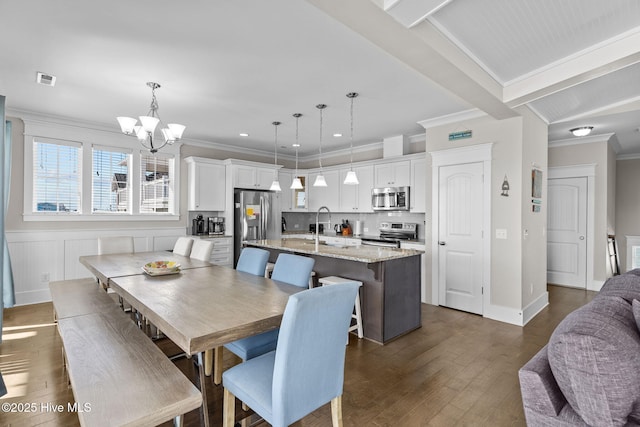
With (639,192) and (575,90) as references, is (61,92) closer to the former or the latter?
(575,90)

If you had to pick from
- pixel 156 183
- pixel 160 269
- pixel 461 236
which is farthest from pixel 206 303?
pixel 156 183

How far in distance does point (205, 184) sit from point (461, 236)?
4.37m

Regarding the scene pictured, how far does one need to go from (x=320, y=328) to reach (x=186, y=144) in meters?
5.36

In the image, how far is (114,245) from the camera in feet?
13.9

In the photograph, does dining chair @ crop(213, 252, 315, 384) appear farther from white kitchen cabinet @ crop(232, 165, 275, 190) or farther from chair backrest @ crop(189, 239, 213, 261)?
white kitchen cabinet @ crop(232, 165, 275, 190)

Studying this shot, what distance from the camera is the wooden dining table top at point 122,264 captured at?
2.82 meters

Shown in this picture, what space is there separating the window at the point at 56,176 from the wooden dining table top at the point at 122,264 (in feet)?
5.21

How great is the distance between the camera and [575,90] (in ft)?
11.0

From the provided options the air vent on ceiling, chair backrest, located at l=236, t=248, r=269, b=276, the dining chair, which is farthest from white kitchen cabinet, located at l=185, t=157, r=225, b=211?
the dining chair

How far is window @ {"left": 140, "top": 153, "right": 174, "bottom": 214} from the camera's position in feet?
17.9

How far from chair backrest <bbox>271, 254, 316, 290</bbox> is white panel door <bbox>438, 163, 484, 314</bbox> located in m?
2.54

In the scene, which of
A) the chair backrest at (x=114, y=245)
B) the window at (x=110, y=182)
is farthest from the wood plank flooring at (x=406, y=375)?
the window at (x=110, y=182)

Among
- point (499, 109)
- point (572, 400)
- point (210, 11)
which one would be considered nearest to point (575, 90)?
point (499, 109)

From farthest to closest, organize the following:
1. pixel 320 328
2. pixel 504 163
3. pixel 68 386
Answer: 1. pixel 504 163
2. pixel 68 386
3. pixel 320 328
